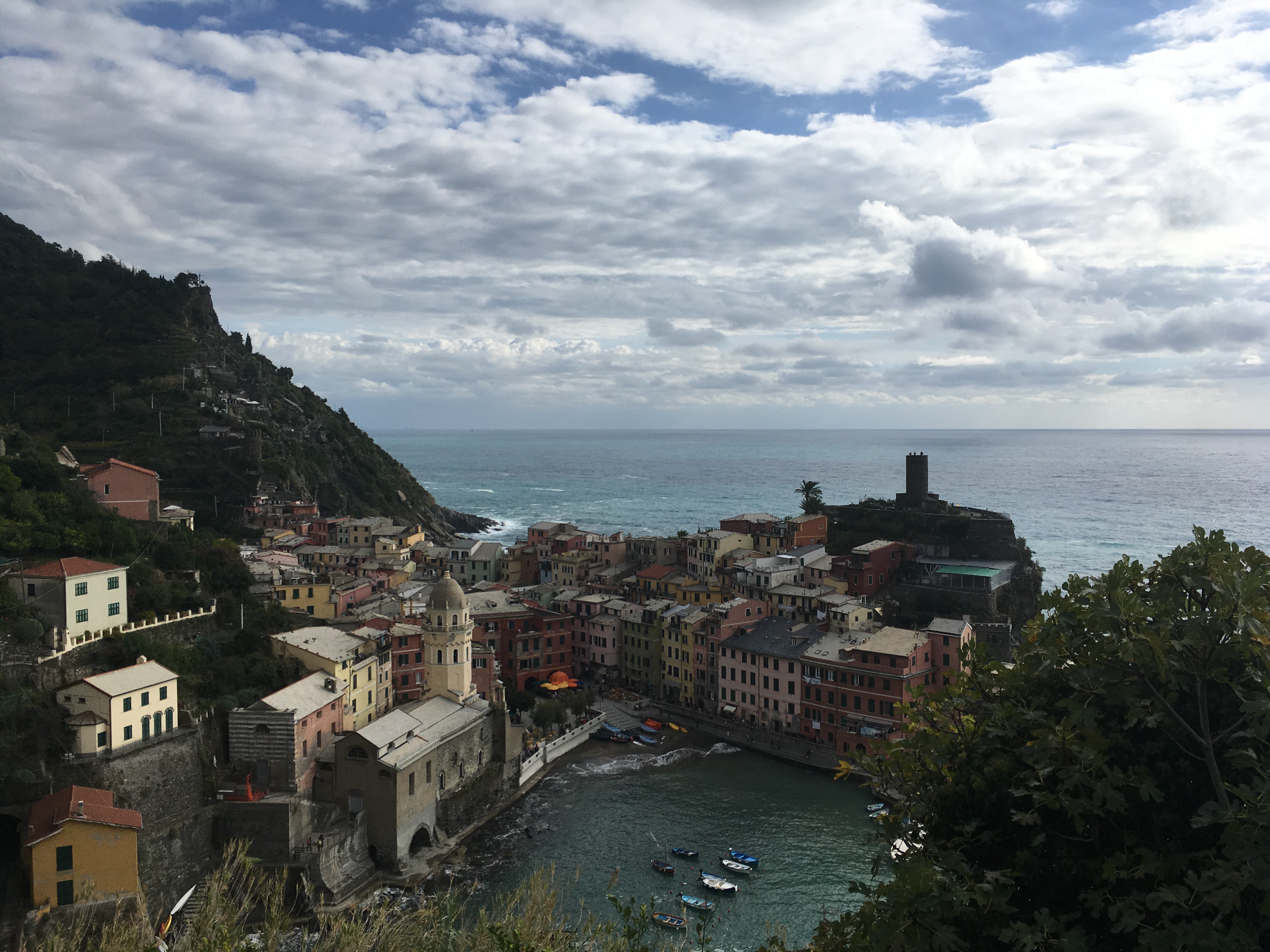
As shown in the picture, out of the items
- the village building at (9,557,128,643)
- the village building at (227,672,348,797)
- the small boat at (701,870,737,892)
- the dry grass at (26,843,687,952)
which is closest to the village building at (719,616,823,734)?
the small boat at (701,870,737,892)

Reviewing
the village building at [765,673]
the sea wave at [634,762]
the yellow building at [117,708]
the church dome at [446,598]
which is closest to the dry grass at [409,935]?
the yellow building at [117,708]

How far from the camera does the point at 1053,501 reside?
140250 millimetres

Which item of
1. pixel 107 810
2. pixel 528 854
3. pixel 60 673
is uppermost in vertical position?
pixel 60 673

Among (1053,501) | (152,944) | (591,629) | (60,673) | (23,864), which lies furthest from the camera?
(1053,501)

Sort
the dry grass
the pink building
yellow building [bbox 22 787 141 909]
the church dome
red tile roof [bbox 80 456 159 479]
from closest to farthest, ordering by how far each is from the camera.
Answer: the dry grass → yellow building [bbox 22 787 141 909] → the church dome → the pink building → red tile roof [bbox 80 456 159 479]

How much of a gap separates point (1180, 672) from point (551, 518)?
403ft

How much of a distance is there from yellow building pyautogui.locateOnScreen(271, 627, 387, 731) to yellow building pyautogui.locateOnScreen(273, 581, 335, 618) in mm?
7740

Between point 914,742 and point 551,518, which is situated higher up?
point 914,742

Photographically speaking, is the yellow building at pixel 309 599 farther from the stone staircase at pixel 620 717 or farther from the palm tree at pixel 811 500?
the palm tree at pixel 811 500

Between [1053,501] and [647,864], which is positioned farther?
[1053,501]

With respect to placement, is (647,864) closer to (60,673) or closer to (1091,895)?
(60,673)

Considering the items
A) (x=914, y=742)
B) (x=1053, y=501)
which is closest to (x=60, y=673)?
(x=914, y=742)

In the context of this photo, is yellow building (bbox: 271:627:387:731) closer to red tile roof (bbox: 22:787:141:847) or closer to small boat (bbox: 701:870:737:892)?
red tile roof (bbox: 22:787:141:847)

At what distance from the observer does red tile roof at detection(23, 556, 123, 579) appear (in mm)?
32562
